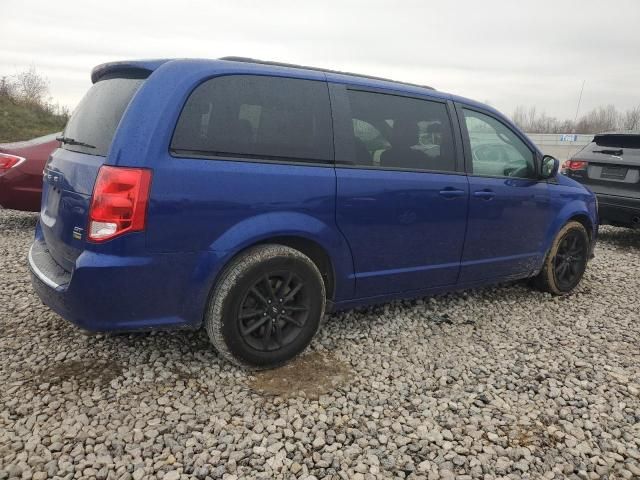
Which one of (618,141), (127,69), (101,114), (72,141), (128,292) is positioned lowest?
(128,292)

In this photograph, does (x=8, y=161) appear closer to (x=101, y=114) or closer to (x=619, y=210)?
(x=101, y=114)

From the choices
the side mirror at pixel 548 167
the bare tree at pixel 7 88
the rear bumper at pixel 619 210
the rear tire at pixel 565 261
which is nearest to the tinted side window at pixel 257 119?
the side mirror at pixel 548 167

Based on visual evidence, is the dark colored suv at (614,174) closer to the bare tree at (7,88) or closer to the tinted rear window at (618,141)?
the tinted rear window at (618,141)

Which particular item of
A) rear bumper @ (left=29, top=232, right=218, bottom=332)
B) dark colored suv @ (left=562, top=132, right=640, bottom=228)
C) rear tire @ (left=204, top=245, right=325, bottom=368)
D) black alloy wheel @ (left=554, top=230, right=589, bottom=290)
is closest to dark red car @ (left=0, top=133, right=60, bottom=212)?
rear bumper @ (left=29, top=232, right=218, bottom=332)

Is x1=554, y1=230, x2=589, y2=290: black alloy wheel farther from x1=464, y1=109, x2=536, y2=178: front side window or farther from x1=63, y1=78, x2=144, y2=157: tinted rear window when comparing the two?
x1=63, y1=78, x2=144, y2=157: tinted rear window

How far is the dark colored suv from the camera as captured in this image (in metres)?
6.16

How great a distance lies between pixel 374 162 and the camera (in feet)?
10.3

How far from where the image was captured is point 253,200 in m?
2.64

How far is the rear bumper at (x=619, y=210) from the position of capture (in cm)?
611

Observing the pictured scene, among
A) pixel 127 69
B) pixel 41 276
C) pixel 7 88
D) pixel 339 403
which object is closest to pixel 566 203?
pixel 339 403

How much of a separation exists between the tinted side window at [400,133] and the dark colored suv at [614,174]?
3.91 metres

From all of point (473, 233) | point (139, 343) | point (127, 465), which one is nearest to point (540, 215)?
point (473, 233)

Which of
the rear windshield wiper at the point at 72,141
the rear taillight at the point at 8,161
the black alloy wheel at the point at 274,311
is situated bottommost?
the black alloy wheel at the point at 274,311

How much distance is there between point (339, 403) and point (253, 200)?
1.19 meters
